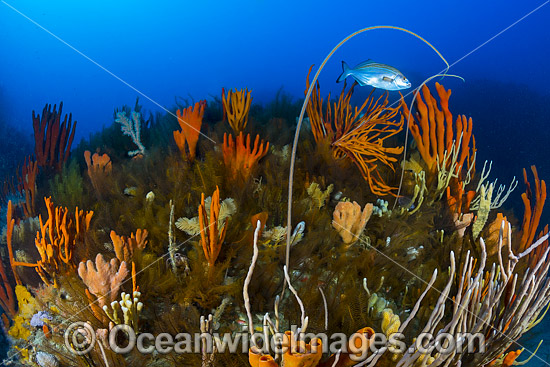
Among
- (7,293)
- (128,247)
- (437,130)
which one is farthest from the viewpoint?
(437,130)

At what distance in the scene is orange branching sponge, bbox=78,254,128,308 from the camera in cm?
189

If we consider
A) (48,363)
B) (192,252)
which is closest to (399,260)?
(192,252)

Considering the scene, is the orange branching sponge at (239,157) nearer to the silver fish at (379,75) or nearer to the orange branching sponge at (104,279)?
the silver fish at (379,75)

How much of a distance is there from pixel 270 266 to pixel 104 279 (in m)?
0.96

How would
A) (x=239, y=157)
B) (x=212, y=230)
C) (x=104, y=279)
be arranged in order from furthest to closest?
(x=239, y=157) < (x=212, y=230) < (x=104, y=279)

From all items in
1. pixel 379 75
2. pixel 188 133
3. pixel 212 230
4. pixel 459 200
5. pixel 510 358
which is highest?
pixel 379 75

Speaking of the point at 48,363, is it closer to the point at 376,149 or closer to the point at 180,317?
the point at 180,317

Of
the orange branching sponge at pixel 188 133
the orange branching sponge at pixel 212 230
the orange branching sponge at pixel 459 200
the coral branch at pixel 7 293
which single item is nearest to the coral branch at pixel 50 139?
the orange branching sponge at pixel 188 133

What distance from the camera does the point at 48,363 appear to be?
6.21 feet

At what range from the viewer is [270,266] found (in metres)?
2.20

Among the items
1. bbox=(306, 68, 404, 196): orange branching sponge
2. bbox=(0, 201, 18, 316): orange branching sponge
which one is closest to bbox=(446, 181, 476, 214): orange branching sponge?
bbox=(306, 68, 404, 196): orange branching sponge

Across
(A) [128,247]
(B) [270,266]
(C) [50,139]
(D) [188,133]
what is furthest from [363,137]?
(C) [50,139]

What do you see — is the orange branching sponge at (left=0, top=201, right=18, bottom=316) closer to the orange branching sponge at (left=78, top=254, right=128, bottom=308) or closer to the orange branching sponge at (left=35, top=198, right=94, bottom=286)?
the orange branching sponge at (left=35, top=198, right=94, bottom=286)

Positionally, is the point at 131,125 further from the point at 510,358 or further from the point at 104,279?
the point at 510,358
